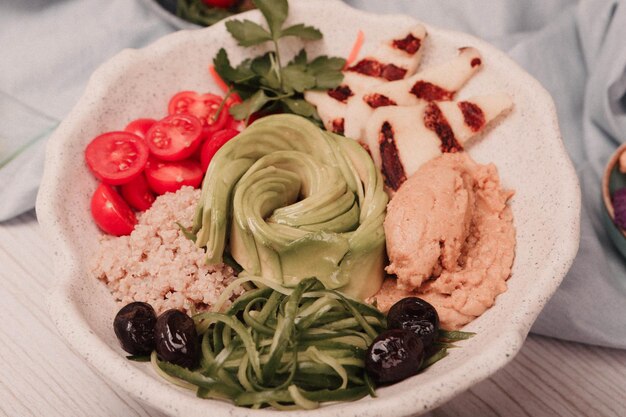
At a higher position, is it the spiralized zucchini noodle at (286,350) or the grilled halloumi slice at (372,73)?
the grilled halloumi slice at (372,73)

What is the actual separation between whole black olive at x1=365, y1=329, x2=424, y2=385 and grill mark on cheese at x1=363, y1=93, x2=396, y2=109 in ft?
3.95

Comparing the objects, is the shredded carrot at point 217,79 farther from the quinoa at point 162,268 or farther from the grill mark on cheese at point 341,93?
the quinoa at point 162,268

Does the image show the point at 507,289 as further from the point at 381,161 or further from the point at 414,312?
the point at 381,161

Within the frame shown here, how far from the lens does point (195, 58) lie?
336cm

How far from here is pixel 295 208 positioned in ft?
8.75

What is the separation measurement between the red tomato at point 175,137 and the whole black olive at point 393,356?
4.26ft

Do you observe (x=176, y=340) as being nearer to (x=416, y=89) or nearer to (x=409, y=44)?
(x=416, y=89)

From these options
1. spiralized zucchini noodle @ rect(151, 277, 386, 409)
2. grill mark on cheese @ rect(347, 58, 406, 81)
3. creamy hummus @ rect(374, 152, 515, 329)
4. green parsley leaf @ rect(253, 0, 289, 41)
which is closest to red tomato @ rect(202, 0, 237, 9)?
green parsley leaf @ rect(253, 0, 289, 41)

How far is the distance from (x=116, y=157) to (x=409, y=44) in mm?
1419

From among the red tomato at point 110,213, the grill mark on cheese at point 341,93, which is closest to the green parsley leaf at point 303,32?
the grill mark on cheese at point 341,93

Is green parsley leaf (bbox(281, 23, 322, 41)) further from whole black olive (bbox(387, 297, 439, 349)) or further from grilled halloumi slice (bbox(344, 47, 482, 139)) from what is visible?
whole black olive (bbox(387, 297, 439, 349))

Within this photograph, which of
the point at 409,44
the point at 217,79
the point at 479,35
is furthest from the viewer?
the point at 479,35

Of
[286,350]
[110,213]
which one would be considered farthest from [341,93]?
[286,350]

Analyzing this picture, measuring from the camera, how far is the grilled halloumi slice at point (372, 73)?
10.4 ft
